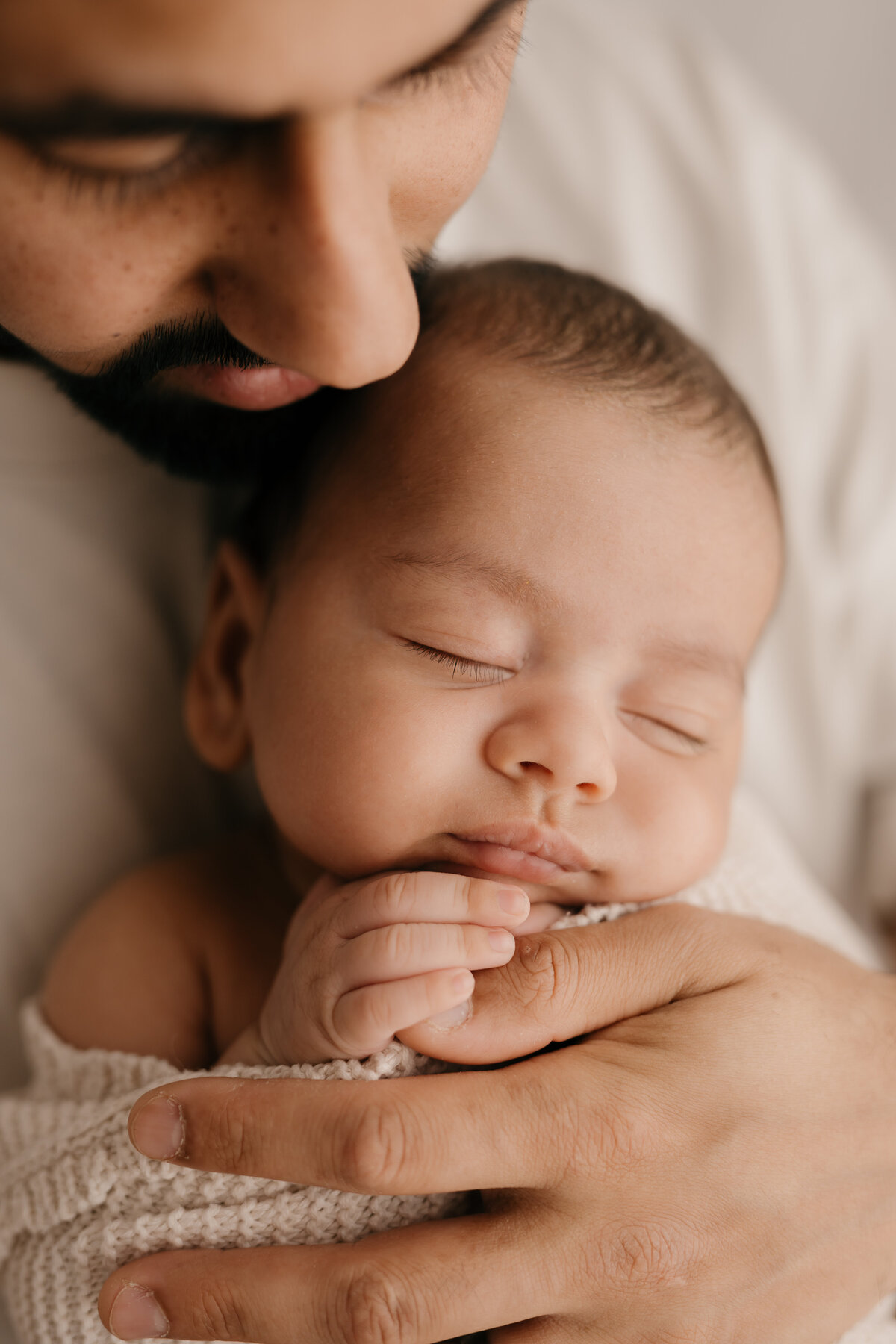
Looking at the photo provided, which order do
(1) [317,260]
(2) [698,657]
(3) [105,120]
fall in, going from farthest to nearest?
1. (2) [698,657]
2. (1) [317,260]
3. (3) [105,120]

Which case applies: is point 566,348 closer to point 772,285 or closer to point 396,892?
point 396,892

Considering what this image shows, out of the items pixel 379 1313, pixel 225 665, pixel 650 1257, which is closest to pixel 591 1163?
pixel 650 1257

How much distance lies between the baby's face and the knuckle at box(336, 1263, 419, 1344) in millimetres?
369

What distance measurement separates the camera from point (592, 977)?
37.4 inches

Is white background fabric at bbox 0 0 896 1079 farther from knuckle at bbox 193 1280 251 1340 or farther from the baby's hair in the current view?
knuckle at bbox 193 1280 251 1340

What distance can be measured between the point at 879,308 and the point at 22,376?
4.81ft

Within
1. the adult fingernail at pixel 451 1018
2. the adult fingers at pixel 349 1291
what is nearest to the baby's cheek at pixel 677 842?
the adult fingernail at pixel 451 1018

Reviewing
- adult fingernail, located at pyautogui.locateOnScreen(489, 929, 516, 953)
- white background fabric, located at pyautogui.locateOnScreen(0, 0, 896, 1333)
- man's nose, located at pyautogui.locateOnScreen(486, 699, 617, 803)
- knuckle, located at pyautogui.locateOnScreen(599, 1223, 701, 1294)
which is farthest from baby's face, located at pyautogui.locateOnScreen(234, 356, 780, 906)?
white background fabric, located at pyautogui.locateOnScreen(0, 0, 896, 1333)

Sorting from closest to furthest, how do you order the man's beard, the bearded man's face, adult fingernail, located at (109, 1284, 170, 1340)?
the bearded man's face, adult fingernail, located at (109, 1284, 170, 1340), the man's beard

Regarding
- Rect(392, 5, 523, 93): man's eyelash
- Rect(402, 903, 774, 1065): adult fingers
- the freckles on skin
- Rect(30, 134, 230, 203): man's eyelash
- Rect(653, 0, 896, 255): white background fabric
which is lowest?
Rect(402, 903, 774, 1065): adult fingers

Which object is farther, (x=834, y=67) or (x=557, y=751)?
(x=834, y=67)

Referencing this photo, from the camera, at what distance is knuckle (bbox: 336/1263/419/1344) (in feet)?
2.65

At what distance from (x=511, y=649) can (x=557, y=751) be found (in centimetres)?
12

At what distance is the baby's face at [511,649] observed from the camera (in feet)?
3.30
